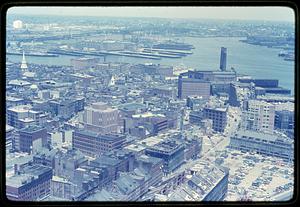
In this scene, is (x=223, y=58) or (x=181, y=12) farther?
(x=223, y=58)

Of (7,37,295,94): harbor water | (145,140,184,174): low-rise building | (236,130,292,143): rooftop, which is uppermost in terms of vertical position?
(7,37,295,94): harbor water

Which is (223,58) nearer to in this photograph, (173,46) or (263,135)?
(173,46)

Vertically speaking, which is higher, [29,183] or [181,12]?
[181,12]

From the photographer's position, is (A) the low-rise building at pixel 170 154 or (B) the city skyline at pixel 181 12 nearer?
(B) the city skyline at pixel 181 12

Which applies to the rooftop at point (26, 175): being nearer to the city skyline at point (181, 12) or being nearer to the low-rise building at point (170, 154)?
the low-rise building at point (170, 154)

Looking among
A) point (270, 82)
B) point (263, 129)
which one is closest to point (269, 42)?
point (270, 82)

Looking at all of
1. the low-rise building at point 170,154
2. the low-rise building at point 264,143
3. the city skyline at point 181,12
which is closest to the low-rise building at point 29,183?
the low-rise building at point 170,154

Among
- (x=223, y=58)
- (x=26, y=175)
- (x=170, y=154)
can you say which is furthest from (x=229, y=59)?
(x=26, y=175)

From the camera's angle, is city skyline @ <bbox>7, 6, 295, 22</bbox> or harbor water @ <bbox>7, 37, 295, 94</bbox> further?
harbor water @ <bbox>7, 37, 295, 94</bbox>

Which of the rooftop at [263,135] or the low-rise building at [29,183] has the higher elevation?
the rooftop at [263,135]

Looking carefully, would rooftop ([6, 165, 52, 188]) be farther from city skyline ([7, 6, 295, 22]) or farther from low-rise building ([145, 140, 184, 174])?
city skyline ([7, 6, 295, 22])

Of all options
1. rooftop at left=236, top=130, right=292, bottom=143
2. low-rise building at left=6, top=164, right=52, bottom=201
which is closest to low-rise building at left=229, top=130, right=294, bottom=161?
rooftop at left=236, top=130, right=292, bottom=143
